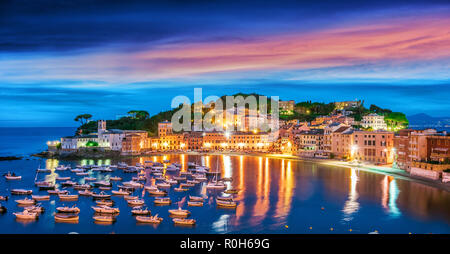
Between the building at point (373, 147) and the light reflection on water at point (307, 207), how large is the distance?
636 centimetres

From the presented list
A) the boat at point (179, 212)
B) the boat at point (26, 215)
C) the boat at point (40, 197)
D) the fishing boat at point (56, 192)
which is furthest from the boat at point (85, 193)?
the boat at point (179, 212)

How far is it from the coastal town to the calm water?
3.27 metres

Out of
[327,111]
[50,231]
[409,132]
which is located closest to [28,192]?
[50,231]

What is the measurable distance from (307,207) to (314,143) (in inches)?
915

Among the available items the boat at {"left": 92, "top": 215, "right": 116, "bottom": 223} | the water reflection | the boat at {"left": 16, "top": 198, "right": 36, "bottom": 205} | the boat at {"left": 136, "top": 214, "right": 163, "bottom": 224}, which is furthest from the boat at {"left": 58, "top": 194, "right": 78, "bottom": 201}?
the water reflection

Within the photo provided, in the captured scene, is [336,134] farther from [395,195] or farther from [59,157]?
[59,157]

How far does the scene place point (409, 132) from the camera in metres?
26.8

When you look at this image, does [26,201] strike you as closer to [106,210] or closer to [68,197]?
[68,197]

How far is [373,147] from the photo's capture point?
31.6m

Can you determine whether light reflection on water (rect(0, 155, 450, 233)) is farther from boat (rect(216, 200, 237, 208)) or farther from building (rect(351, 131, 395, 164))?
building (rect(351, 131, 395, 164))

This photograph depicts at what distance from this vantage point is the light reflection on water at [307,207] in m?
13.3

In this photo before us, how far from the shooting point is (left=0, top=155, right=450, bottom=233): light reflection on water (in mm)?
13320

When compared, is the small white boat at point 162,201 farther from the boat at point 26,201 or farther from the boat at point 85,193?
the boat at point 26,201
